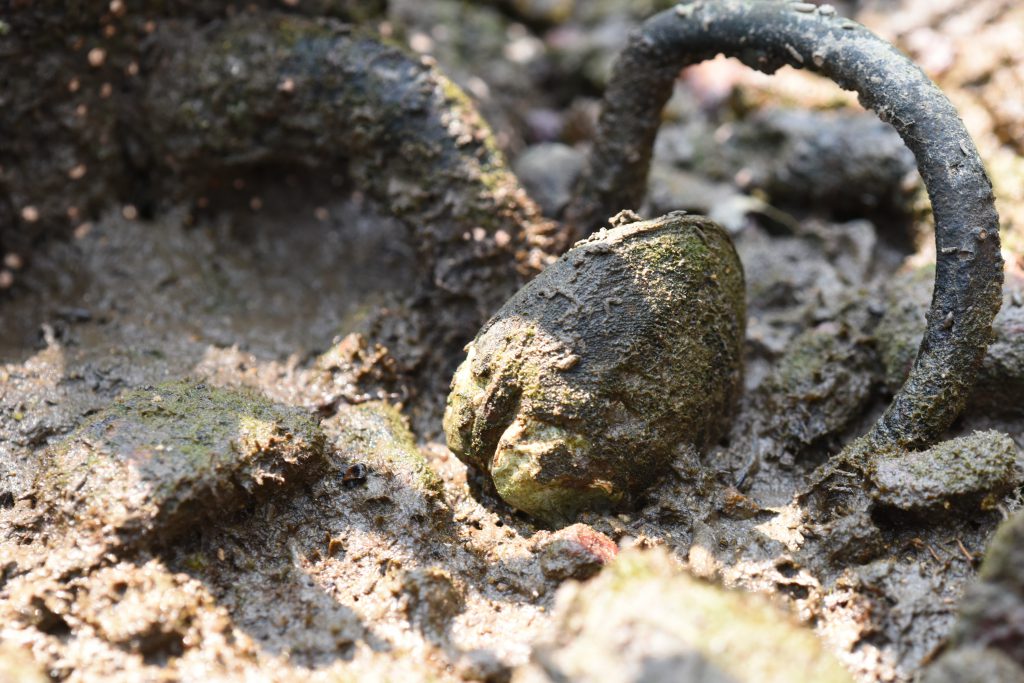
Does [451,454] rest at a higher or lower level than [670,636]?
lower

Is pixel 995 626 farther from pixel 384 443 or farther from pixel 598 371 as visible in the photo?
pixel 384 443

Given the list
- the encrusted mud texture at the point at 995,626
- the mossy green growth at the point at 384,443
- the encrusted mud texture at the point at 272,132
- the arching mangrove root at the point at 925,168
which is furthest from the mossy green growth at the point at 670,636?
the encrusted mud texture at the point at 272,132

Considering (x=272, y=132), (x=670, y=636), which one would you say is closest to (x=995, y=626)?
(x=670, y=636)

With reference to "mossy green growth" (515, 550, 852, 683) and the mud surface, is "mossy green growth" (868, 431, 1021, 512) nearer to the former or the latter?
the mud surface

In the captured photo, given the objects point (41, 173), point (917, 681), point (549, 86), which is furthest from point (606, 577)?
point (549, 86)

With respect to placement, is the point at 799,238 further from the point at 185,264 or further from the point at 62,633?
the point at 62,633

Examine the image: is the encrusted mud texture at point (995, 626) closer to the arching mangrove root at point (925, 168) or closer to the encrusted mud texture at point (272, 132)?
the arching mangrove root at point (925, 168)
